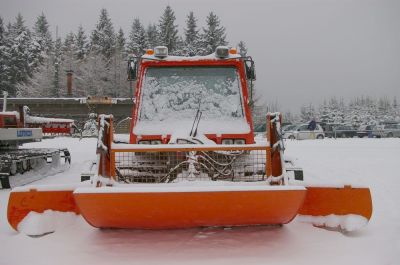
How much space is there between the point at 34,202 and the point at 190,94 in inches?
99.6

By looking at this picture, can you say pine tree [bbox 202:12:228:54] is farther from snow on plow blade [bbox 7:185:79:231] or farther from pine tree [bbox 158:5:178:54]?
snow on plow blade [bbox 7:185:79:231]

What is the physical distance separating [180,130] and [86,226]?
1667 mm

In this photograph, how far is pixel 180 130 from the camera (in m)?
5.35

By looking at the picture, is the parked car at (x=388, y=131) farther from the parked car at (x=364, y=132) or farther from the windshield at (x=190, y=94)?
the windshield at (x=190, y=94)

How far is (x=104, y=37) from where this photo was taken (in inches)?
2473

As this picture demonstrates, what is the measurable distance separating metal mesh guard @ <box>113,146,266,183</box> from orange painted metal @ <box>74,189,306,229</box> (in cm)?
73

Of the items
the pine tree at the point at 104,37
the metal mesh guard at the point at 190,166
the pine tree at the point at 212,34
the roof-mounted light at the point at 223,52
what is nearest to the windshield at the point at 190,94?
the roof-mounted light at the point at 223,52

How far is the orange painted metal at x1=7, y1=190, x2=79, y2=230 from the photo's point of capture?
4.22m

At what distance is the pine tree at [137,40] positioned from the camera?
61094 millimetres

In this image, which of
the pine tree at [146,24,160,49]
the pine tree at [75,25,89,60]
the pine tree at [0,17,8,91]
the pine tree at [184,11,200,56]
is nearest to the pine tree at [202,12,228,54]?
the pine tree at [184,11,200,56]

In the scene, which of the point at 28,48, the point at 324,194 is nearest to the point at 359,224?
the point at 324,194

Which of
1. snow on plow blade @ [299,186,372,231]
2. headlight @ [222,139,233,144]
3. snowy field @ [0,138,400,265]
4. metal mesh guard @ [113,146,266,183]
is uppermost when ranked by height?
headlight @ [222,139,233,144]

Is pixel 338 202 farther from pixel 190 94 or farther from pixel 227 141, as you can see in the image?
pixel 190 94

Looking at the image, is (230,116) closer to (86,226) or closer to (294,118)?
(86,226)
